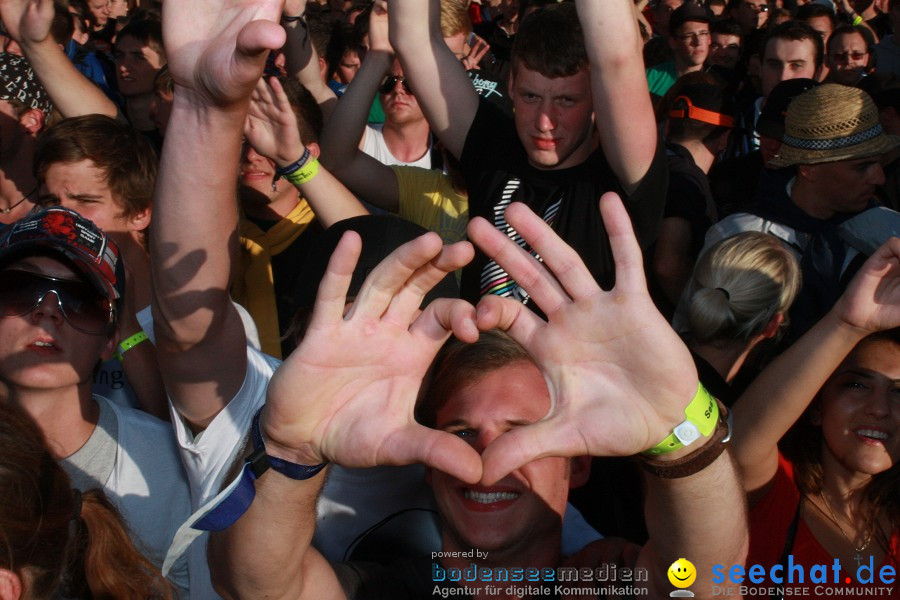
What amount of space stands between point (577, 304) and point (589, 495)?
102 centimetres

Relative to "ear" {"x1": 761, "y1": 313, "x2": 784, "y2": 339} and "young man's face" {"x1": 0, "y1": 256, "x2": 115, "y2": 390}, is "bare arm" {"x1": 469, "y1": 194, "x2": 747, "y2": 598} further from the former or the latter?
"ear" {"x1": 761, "y1": 313, "x2": 784, "y2": 339}

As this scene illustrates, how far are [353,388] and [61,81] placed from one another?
263cm

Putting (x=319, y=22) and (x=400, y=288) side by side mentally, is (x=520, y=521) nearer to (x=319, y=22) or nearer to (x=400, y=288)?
(x=400, y=288)

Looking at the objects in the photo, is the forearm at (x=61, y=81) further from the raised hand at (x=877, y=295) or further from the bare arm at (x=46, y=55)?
the raised hand at (x=877, y=295)

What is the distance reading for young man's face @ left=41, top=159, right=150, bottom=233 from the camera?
2902mm

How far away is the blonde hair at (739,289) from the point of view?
9.17 feet

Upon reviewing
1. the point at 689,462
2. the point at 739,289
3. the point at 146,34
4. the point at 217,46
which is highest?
the point at 217,46

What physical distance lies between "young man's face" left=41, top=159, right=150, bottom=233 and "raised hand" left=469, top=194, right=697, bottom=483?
1.75m

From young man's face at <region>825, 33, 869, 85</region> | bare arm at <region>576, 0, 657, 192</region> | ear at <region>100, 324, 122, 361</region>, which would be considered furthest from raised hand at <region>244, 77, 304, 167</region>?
young man's face at <region>825, 33, 869, 85</region>

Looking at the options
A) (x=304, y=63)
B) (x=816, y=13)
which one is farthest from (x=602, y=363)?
(x=816, y=13)

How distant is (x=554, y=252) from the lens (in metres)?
1.56

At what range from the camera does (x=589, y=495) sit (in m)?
2.44

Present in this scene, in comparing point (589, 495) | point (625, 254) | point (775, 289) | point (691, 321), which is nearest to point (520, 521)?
point (589, 495)

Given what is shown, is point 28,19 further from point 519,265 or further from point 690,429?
point 690,429
